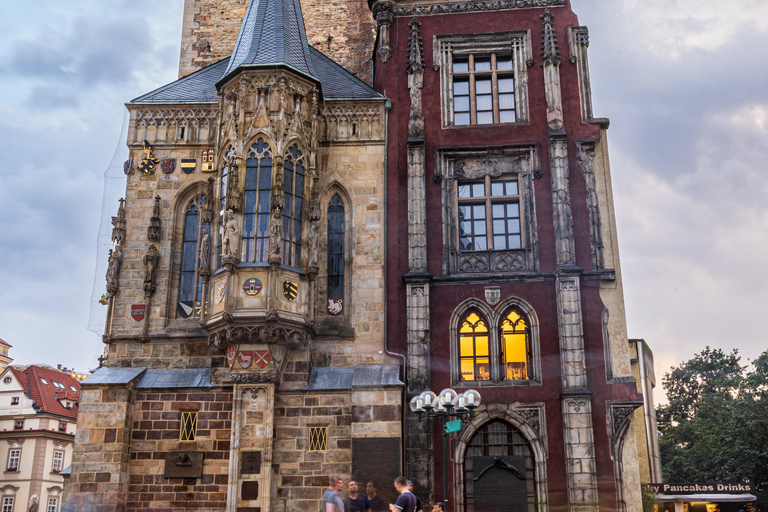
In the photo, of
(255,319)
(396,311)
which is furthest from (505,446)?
(255,319)

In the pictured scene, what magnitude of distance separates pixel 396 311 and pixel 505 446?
4.13m

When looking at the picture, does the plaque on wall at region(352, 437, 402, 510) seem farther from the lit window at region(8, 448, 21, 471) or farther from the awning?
the lit window at region(8, 448, 21, 471)

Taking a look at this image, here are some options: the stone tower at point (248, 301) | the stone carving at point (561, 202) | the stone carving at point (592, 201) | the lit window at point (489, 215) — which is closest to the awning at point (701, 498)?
the stone carving at point (592, 201)

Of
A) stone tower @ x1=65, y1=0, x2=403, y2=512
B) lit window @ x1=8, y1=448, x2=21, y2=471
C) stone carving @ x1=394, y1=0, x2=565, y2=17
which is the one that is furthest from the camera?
lit window @ x1=8, y1=448, x2=21, y2=471

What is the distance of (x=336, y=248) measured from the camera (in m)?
20.3

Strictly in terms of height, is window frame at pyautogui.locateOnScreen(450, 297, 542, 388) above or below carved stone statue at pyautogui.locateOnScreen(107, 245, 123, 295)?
below

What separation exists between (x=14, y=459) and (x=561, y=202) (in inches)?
1786

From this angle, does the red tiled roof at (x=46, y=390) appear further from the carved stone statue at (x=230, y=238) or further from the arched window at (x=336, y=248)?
the carved stone statue at (x=230, y=238)

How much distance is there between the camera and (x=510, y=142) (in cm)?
2091

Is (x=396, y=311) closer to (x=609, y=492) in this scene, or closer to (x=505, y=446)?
(x=505, y=446)

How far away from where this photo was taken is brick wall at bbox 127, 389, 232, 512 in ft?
58.6

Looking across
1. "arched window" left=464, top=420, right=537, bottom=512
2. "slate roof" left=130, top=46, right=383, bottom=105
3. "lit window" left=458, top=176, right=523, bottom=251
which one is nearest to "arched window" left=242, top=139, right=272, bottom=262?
"slate roof" left=130, top=46, right=383, bottom=105

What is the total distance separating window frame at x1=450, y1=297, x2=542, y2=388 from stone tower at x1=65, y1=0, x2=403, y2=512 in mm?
1757

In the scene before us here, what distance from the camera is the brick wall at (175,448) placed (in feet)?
58.6
